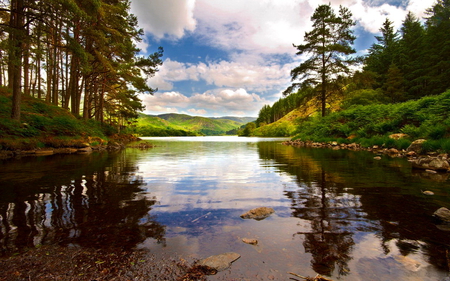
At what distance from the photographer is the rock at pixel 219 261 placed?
2.62m

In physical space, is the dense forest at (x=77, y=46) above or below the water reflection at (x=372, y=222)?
above

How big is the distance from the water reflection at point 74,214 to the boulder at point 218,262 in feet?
3.44

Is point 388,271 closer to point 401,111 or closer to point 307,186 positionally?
point 307,186

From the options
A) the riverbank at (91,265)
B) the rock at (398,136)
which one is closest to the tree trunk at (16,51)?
the riverbank at (91,265)

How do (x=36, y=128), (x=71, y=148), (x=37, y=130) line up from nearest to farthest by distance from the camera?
(x=37, y=130) → (x=36, y=128) → (x=71, y=148)

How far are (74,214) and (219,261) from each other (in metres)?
3.45

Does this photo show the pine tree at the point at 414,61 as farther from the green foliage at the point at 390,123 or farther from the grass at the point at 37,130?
the grass at the point at 37,130

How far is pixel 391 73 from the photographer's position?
38.8m

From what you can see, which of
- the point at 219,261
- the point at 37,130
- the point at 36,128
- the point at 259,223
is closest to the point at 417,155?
the point at 259,223

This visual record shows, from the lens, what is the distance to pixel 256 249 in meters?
3.09

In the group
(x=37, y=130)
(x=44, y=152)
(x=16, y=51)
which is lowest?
(x=44, y=152)

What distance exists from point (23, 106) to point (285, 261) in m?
27.6

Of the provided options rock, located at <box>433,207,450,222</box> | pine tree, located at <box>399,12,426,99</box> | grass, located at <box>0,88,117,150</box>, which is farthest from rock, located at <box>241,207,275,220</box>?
pine tree, located at <box>399,12,426,99</box>

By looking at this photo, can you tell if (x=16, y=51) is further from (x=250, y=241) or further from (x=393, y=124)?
(x=393, y=124)
